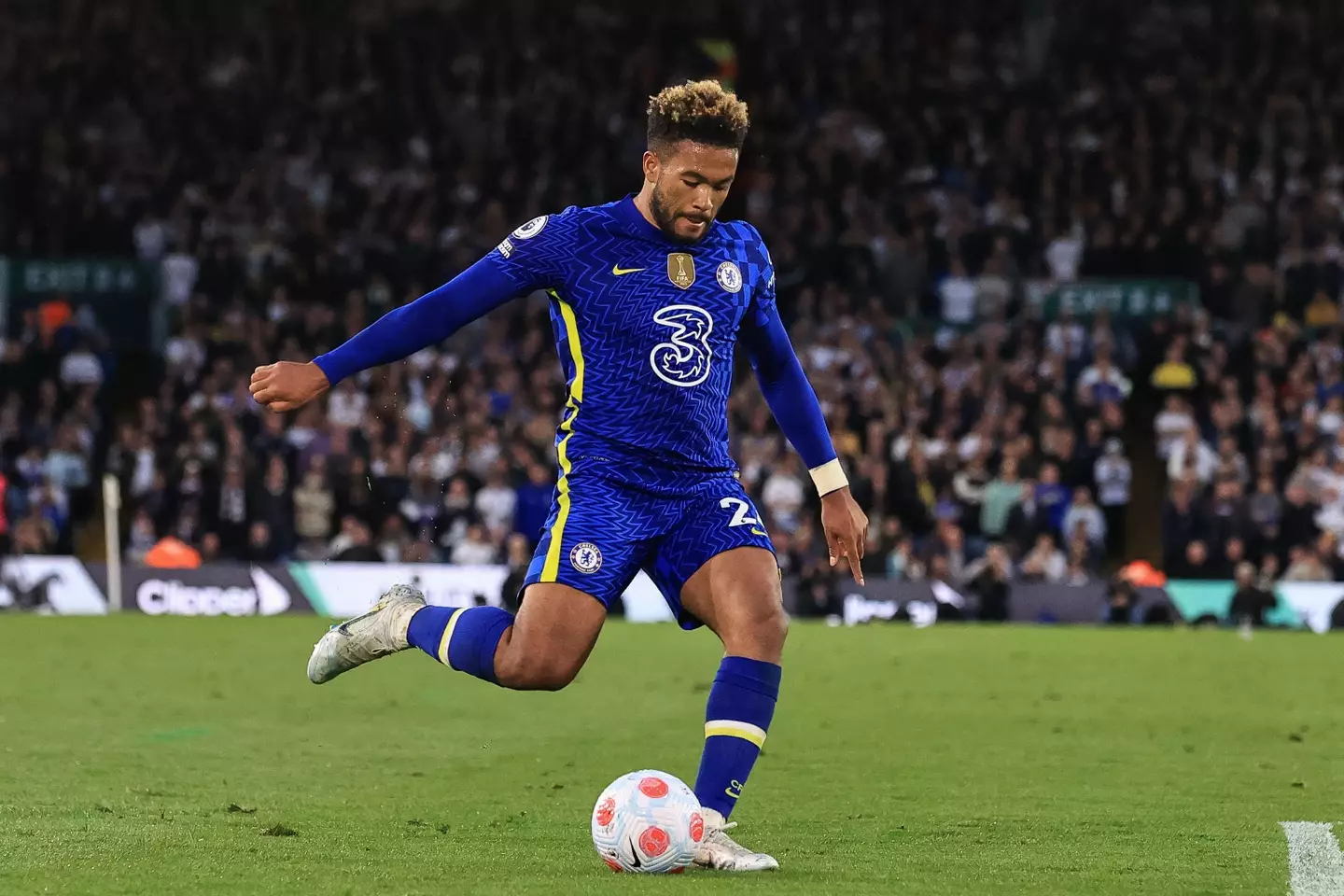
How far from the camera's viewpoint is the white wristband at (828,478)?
21.9 feet

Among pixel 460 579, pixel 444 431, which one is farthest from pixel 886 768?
pixel 444 431

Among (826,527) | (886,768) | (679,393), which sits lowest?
(886,768)

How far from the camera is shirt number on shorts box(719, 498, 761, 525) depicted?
622 cm

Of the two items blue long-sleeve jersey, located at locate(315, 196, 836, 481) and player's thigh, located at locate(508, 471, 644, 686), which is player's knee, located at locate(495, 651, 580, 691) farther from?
blue long-sleeve jersey, located at locate(315, 196, 836, 481)

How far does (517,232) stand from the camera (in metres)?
6.37

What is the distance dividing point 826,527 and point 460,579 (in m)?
13.4

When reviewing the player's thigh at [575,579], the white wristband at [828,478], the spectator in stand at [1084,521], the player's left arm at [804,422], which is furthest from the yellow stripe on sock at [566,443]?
the spectator in stand at [1084,521]

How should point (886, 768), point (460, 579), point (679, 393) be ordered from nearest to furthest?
point (679, 393), point (886, 768), point (460, 579)

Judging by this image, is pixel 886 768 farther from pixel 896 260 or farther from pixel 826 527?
pixel 896 260

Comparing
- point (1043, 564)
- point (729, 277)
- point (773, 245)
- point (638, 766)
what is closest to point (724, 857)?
point (729, 277)

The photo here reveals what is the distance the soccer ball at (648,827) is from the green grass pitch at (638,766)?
10cm

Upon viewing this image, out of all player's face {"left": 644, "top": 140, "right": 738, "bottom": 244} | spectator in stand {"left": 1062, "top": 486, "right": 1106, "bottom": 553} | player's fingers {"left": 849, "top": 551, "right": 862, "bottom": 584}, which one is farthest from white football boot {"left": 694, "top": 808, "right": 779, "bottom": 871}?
spectator in stand {"left": 1062, "top": 486, "right": 1106, "bottom": 553}

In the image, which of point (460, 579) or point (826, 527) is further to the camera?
point (460, 579)

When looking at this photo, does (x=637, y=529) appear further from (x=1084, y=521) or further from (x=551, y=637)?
(x=1084, y=521)
